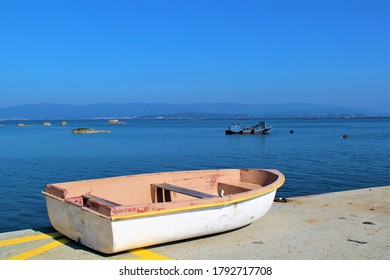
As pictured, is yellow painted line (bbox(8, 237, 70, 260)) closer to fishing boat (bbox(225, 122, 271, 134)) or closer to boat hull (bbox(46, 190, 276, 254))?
boat hull (bbox(46, 190, 276, 254))

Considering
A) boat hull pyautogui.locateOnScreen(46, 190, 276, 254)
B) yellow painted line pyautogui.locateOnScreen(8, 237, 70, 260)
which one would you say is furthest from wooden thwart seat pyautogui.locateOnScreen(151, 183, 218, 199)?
yellow painted line pyautogui.locateOnScreen(8, 237, 70, 260)

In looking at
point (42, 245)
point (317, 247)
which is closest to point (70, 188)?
point (42, 245)

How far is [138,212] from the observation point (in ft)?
19.3

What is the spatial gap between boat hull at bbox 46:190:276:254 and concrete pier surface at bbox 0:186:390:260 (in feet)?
0.64

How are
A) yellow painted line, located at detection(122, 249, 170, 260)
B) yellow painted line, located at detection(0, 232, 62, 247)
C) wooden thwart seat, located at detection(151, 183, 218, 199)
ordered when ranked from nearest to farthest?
yellow painted line, located at detection(122, 249, 170, 260), yellow painted line, located at detection(0, 232, 62, 247), wooden thwart seat, located at detection(151, 183, 218, 199)

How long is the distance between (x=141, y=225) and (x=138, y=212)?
0.26 meters

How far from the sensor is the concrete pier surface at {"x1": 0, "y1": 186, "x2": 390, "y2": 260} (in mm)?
6312

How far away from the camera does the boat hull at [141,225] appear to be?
5.91m

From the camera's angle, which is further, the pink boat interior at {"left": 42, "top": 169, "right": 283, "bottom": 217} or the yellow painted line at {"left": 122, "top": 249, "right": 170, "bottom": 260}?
the pink boat interior at {"left": 42, "top": 169, "right": 283, "bottom": 217}

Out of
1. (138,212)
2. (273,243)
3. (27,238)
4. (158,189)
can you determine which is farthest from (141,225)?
(158,189)

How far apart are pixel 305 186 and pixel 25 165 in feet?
59.8

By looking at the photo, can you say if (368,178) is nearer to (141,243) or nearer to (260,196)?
(260,196)

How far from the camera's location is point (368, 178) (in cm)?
2078

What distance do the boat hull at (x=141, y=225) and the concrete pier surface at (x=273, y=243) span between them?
0.20 metres
